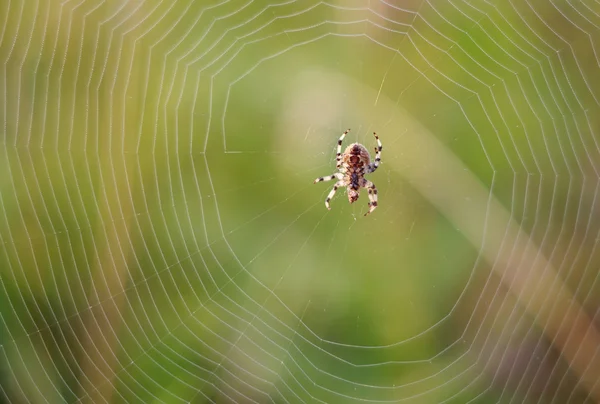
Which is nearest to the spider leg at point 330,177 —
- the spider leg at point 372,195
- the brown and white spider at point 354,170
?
the brown and white spider at point 354,170

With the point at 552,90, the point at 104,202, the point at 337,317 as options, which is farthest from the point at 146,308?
the point at 552,90

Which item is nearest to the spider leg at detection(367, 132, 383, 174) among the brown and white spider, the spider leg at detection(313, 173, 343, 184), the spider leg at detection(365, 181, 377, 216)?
the brown and white spider

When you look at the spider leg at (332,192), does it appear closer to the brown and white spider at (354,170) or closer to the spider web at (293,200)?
the brown and white spider at (354,170)

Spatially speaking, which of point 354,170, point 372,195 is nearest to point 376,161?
point 354,170

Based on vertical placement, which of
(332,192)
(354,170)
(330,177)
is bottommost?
(332,192)

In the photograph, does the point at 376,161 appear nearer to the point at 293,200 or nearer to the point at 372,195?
the point at 372,195

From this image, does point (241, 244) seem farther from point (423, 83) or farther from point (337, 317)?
point (423, 83)
